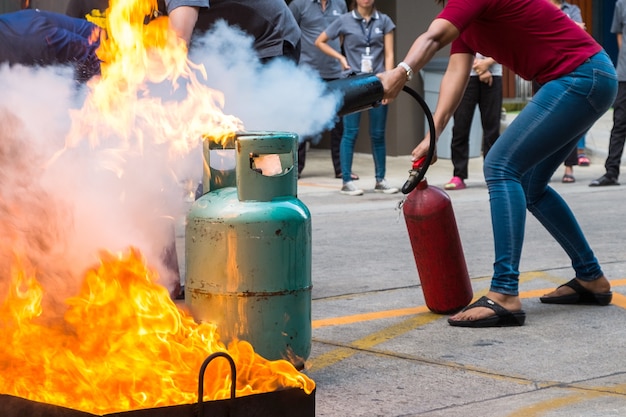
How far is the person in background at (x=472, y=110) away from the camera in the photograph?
11.3 meters

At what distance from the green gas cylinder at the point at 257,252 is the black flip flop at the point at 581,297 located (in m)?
2.14

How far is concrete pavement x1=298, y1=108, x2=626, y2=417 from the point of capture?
4090mm

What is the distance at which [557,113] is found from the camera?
Result: 5.12 metres

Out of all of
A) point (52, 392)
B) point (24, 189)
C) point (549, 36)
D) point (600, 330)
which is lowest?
point (600, 330)

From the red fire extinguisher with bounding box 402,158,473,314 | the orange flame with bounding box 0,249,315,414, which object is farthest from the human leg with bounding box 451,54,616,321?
the orange flame with bounding box 0,249,315,414

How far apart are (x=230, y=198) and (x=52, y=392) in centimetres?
105

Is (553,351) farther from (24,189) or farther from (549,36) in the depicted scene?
(24,189)

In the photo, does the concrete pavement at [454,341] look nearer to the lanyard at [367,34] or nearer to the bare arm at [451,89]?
the bare arm at [451,89]

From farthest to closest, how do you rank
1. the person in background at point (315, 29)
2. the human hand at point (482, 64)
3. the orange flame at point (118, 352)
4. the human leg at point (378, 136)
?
the person in background at point (315, 29) → the human leg at point (378, 136) → the human hand at point (482, 64) → the orange flame at point (118, 352)

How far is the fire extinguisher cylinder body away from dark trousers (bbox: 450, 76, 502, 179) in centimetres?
600

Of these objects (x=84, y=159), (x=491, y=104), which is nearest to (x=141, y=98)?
(x=84, y=159)

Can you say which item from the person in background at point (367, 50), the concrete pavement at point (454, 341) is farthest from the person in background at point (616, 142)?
the concrete pavement at point (454, 341)

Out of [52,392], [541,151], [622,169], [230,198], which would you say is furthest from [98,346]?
[622,169]

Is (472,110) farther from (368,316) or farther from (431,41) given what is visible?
(431,41)
